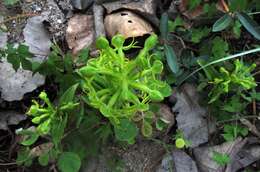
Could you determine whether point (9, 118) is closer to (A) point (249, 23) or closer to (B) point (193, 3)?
(B) point (193, 3)

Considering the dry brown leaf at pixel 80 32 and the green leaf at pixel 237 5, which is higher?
the green leaf at pixel 237 5

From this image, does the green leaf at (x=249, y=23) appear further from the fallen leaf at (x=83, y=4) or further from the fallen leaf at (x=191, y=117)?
the fallen leaf at (x=83, y=4)

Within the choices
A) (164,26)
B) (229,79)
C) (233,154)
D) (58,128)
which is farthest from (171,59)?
(58,128)

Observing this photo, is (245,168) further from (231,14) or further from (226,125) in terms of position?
(231,14)

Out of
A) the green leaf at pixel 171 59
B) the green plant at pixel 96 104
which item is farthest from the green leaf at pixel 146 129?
the green leaf at pixel 171 59

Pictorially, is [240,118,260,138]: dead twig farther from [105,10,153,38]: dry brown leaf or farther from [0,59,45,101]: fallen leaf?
[0,59,45,101]: fallen leaf

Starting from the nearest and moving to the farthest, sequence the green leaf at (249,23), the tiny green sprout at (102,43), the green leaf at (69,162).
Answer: the tiny green sprout at (102,43) → the green leaf at (69,162) → the green leaf at (249,23)

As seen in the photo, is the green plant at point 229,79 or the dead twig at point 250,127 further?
the dead twig at point 250,127
